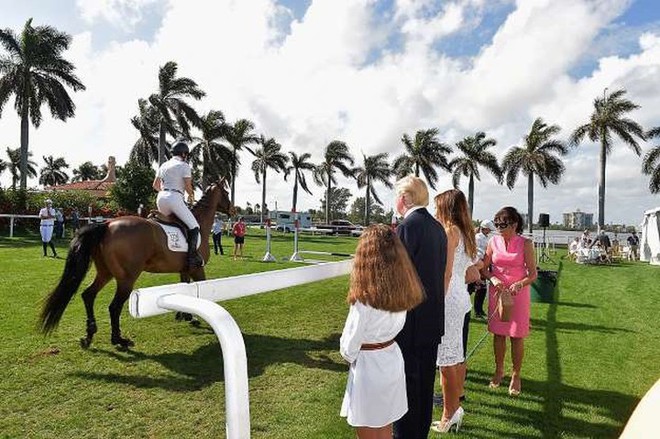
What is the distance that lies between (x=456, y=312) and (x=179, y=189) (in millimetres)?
4540

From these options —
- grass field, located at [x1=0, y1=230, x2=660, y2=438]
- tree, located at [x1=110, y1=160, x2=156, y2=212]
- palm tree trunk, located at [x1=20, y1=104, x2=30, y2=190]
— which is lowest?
grass field, located at [x1=0, y1=230, x2=660, y2=438]

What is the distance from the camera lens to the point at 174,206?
699 cm

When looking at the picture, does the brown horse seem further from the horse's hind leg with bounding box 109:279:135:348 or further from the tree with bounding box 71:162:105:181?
the tree with bounding box 71:162:105:181

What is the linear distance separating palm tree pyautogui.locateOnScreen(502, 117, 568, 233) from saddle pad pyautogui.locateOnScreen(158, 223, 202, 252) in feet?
137

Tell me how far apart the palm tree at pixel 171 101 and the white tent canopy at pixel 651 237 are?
3251cm

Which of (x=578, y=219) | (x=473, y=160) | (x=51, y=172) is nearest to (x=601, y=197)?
(x=473, y=160)

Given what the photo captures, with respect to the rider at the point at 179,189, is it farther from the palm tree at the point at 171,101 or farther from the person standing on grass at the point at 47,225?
the palm tree at the point at 171,101

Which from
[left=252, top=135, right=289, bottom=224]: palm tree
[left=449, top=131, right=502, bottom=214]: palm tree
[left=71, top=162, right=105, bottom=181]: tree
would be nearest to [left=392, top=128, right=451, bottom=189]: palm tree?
[left=449, top=131, right=502, bottom=214]: palm tree

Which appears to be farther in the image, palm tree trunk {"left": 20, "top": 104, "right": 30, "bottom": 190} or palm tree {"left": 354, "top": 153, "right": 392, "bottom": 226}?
palm tree {"left": 354, "top": 153, "right": 392, "bottom": 226}

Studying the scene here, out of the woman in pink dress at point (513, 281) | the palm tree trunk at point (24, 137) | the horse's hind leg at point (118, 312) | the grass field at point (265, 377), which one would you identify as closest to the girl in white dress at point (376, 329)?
the grass field at point (265, 377)

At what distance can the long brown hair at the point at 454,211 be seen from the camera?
13.5 feet

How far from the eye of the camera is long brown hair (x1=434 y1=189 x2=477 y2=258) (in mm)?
4109

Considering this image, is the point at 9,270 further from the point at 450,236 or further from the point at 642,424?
the point at 642,424

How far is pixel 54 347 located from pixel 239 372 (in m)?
5.71
